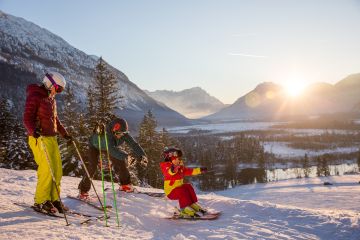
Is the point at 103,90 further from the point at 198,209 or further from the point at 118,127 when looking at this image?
the point at 198,209

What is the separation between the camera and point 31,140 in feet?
22.0

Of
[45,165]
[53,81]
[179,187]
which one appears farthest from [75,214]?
[53,81]

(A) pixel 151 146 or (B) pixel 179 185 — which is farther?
(A) pixel 151 146

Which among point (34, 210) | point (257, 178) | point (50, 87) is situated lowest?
point (257, 178)

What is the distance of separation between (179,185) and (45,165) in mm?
3311

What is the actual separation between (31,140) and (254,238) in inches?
184

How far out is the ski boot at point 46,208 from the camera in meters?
6.66

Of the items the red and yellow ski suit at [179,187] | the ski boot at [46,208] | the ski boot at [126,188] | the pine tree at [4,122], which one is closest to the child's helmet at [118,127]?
the red and yellow ski suit at [179,187]

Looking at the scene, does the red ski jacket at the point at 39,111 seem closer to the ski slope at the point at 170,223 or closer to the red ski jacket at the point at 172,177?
the ski slope at the point at 170,223

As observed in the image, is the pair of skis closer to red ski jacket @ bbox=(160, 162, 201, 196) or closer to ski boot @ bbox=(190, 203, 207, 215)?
red ski jacket @ bbox=(160, 162, 201, 196)

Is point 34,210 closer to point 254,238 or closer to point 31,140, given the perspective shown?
point 31,140

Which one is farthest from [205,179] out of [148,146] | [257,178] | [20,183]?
[20,183]

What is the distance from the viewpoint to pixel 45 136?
6656mm

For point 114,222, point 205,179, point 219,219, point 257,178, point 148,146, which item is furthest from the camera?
point 257,178
